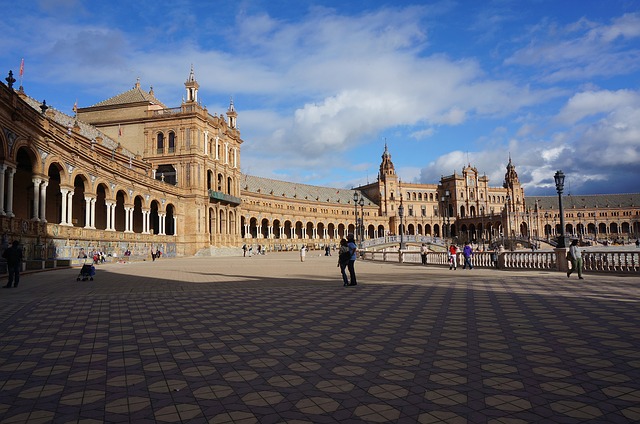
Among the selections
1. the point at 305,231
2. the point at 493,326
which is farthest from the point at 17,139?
the point at 305,231

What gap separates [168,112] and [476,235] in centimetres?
8986

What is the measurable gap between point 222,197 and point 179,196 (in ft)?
22.1

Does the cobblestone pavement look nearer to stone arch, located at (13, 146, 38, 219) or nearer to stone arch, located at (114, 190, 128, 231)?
stone arch, located at (13, 146, 38, 219)

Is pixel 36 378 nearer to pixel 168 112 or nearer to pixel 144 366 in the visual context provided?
pixel 144 366

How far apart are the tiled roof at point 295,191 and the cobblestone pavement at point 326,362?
76794 mm

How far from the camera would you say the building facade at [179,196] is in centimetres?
2638

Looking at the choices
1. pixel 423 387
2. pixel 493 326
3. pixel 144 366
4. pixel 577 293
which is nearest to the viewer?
pixel 423 387

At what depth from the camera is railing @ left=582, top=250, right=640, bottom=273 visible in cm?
1788

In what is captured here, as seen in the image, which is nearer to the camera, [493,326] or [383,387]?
[383,387]

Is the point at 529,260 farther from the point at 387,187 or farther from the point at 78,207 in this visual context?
the point at 387,187

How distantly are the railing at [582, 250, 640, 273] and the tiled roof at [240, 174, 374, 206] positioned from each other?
2754 inches

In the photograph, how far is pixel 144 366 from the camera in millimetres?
5301

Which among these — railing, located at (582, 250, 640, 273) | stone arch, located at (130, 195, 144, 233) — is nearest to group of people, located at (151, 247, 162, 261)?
stone arch, located at (130, 195, 144, 233)

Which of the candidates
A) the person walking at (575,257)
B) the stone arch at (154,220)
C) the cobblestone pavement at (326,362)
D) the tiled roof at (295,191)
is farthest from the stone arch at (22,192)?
the tiled roof at (295,191)
